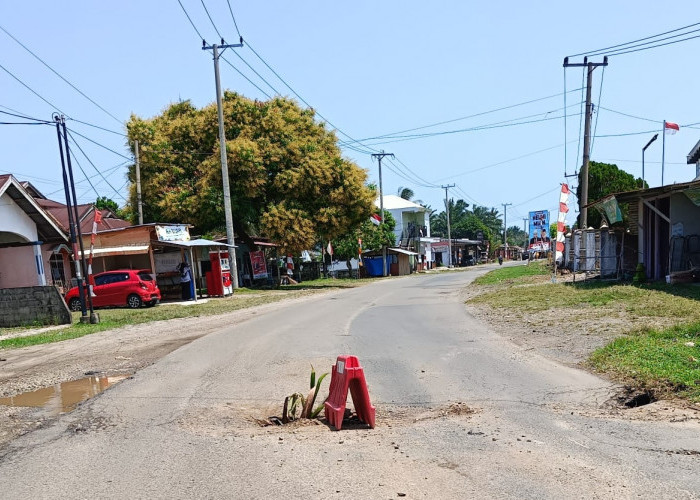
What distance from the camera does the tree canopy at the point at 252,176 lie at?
33.2 m

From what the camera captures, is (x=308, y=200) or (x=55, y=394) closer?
(x=55, y=394)

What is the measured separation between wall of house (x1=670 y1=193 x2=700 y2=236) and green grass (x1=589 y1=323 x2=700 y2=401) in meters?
10.4

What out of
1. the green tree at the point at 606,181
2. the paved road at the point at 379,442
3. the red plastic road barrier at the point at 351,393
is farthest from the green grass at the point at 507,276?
the red plastic road barrier at the point at 351,393

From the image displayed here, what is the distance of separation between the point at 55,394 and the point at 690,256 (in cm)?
1846

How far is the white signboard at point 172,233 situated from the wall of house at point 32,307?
812cm

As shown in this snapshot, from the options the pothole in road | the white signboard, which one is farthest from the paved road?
the white signboard

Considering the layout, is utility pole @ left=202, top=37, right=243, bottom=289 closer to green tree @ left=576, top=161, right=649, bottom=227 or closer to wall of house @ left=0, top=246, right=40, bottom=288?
wall of house @ left=0, top=246, right=40, bottom=288

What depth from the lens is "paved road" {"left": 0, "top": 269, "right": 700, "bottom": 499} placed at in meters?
4.59

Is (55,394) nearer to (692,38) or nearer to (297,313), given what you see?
(297,313)

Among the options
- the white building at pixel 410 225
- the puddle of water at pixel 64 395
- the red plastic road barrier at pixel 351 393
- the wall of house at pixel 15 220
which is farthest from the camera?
the white building at pixel 410 225

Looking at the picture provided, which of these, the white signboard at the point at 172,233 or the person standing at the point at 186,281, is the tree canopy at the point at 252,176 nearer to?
the white signboard at the point at 172,233

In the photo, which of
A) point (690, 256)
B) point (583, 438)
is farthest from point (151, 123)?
point (583, 438)

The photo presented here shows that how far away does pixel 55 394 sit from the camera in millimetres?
8812

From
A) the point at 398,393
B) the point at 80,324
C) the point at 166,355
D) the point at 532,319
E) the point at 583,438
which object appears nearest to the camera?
the point at 583,438
